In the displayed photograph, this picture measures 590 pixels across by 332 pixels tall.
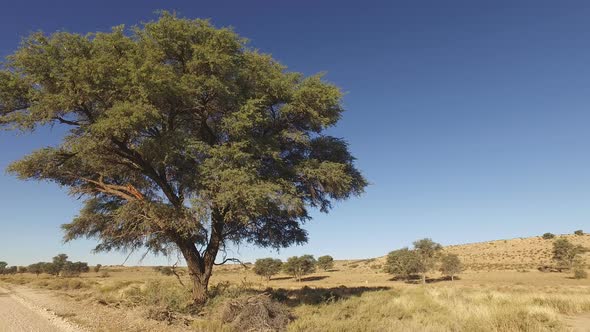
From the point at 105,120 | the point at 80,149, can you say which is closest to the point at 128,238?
the point at 80,149

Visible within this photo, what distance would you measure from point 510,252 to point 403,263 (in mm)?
53910

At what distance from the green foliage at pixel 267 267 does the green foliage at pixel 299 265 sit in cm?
198

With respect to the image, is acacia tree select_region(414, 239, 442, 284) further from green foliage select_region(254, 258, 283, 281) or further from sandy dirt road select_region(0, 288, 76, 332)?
sandy dirt road select_region(0, 288, 76, 332)

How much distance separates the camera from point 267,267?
260 ft

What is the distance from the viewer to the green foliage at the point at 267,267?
78225 mm

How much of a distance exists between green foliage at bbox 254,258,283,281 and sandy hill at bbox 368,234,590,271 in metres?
36.5

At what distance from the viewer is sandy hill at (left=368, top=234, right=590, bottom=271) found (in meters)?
83.4

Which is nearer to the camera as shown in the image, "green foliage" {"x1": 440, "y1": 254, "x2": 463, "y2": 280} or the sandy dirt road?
the sandy dirt road

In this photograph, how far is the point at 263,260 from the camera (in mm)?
81250

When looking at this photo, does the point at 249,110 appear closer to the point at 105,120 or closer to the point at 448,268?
the point at 105,120

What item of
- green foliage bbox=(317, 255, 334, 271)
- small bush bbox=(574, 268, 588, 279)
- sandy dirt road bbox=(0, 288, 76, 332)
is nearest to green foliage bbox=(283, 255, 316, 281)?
green foliage bbox=(317, 255, 334, 271)

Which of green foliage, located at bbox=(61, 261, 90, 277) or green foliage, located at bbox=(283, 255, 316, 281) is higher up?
green foliage, located at bbox=(61, 261, 90, 277)

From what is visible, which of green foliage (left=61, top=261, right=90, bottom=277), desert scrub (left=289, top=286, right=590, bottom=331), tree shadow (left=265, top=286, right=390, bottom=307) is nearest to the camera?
desert scrub (left=289, top=286, right=590, bottom=331)

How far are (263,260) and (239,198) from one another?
224ft
